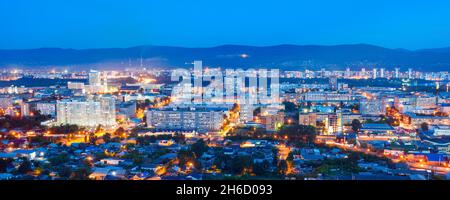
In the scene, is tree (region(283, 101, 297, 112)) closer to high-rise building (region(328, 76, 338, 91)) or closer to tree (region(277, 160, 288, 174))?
high-rise building (region(328, 76, 338, 91))

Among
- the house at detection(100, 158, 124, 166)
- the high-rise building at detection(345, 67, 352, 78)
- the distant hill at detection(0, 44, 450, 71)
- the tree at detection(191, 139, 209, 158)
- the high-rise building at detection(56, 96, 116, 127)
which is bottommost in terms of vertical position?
the house at detection(100, 158, 124, 166)

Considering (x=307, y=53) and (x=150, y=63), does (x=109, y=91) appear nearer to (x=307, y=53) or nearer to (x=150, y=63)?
(x=150, y=63)

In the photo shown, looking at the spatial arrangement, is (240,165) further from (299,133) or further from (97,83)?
(97,83)

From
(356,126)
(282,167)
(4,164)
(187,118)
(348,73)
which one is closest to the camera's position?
(282,167)

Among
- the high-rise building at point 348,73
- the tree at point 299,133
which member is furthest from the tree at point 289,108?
the high-rise building at point 348,73

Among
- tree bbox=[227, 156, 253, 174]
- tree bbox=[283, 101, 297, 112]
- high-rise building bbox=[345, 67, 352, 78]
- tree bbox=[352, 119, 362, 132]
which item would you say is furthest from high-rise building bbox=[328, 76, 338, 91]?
tree bbox=[227, 156, 253, 174]

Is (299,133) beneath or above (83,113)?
beneath

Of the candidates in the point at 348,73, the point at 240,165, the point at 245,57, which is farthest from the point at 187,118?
the point at 348,73

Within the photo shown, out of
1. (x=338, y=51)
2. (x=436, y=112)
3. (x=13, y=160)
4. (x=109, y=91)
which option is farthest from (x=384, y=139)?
(x=338, y=51)

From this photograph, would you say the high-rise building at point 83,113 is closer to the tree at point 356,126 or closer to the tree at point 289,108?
the tree at point 289,108

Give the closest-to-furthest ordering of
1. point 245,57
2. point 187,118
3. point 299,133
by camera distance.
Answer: point 299,133 → point 187,118 → point 245,57
